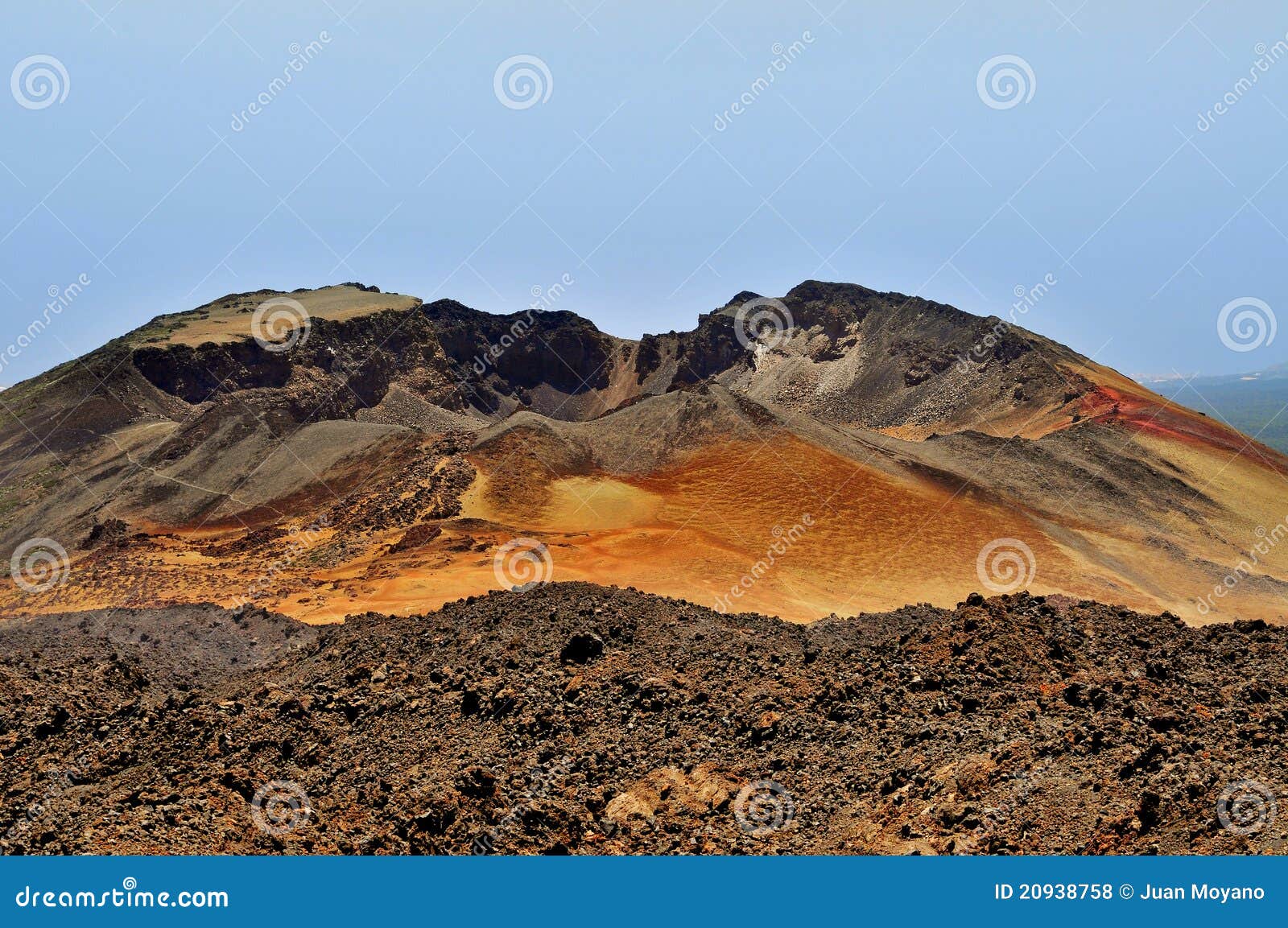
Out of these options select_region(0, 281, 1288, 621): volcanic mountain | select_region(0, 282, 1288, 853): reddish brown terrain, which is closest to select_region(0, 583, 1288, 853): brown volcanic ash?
select_region(0, 282, 1288, 853): reddish brown terrain

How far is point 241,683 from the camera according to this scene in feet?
43.7

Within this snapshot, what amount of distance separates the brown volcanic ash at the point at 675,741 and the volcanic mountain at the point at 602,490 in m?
7.44

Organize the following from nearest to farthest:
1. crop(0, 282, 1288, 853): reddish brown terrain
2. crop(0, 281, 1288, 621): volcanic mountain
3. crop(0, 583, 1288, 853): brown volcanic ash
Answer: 1. crop(0, 583, 1288, 853): brown volcanic ash
2. crop(0, 282, 1288, 853): reddish brown terrain
3. crop(0, 281, 1288, 621): volcanic mountain

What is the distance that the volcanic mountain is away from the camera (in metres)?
23.3

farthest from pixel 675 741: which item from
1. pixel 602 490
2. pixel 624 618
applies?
pixel 602 490

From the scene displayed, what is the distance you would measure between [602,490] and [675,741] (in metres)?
21.1

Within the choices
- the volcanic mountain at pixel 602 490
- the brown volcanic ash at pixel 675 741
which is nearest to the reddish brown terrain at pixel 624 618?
the brown volcanic ash at pixel 675 741

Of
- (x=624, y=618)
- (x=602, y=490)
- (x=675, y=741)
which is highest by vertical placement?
(x=602, y=490)

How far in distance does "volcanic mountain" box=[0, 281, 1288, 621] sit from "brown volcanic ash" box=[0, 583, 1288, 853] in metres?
7.44

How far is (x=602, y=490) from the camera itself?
99.4 ft

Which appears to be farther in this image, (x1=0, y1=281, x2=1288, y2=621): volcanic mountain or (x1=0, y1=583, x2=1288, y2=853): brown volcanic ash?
(x1=0, y1=281, x2=1288, y2=621): volcanic mountain

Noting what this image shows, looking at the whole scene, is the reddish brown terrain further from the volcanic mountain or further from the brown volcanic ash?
the volcanic mountain

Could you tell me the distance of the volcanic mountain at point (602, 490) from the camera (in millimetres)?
23266

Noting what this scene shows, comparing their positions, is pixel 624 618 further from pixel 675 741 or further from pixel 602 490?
pixel 602 490
